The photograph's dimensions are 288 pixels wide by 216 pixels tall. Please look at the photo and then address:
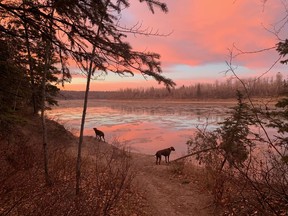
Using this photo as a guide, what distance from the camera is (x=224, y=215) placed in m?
9.69

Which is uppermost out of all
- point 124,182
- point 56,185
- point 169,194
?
point 56,185

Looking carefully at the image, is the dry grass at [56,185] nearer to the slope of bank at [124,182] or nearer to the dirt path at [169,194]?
the slope of bank at [124,182]

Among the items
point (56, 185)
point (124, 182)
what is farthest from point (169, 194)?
point (56, 185)

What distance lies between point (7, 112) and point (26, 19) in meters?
7.25

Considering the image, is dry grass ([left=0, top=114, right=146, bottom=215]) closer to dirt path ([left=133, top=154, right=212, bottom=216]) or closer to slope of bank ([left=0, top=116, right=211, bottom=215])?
slope of bank ([left=0, top=116, right=211, bottom=215])

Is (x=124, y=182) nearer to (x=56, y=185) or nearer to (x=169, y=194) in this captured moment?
(x=169, y=194)

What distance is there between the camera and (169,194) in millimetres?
12836

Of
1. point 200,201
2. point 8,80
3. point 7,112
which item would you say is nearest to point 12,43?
point 8,80

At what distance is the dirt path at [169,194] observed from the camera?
35.6 ft

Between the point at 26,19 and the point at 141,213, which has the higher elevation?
the point at 26,19

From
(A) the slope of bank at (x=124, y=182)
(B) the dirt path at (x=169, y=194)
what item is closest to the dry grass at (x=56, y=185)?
(A) the slope of bank at (x=124, y=182)

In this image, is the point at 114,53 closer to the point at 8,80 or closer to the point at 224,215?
the point at 8,80

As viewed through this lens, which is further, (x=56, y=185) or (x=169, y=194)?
(x=169, y=194)

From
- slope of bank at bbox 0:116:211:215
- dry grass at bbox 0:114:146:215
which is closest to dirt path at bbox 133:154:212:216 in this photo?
slope of bank at bbox 0:116:211:215
